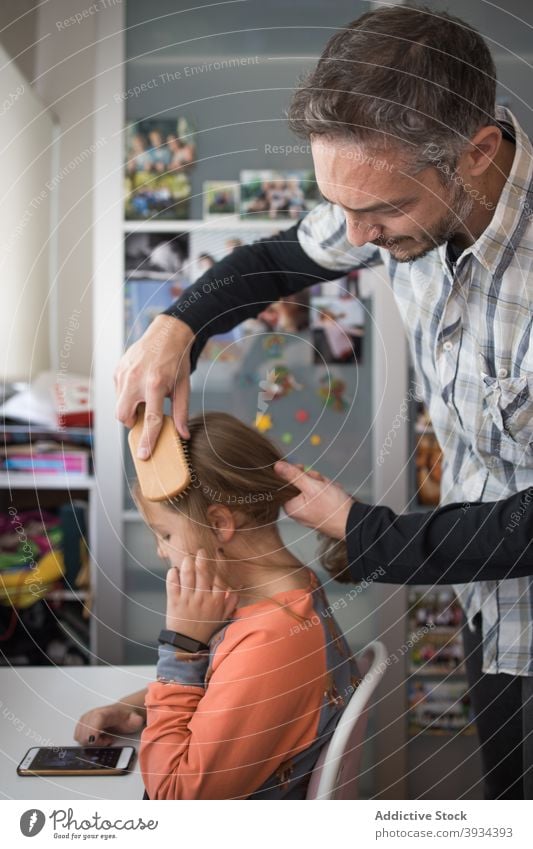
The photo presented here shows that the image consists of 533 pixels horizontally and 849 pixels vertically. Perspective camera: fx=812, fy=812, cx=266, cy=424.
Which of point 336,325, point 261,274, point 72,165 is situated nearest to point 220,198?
point 336,325

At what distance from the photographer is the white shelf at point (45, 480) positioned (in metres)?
1.45

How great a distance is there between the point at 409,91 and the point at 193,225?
804 mm

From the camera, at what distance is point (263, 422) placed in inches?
55.6

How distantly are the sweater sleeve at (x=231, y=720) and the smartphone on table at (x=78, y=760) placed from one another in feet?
0.10

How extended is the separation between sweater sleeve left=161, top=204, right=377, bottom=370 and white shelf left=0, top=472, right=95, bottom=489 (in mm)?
631

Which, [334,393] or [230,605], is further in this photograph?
[334,393]

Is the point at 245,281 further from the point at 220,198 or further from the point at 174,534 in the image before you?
the point at 220,198

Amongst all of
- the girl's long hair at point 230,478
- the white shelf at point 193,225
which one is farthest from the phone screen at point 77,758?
the white shelf at point 193,225

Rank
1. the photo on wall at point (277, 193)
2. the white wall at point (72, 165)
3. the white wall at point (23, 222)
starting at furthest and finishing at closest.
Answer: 1. the white wall at point (72, 165)
2. the photo on wall at point (277, 193)
3. the white wall at point (23, 222)

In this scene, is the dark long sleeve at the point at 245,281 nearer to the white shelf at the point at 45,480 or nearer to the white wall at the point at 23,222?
the white wall at the point at 23,222

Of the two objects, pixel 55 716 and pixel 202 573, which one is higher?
pixel 202 573

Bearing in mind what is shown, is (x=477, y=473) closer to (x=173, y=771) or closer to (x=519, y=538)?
(x=519, y=538)

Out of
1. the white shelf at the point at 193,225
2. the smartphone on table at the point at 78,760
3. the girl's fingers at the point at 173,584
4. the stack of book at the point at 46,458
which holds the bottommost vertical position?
the smartphone on table at the point at 78,760

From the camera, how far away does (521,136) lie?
75cm
